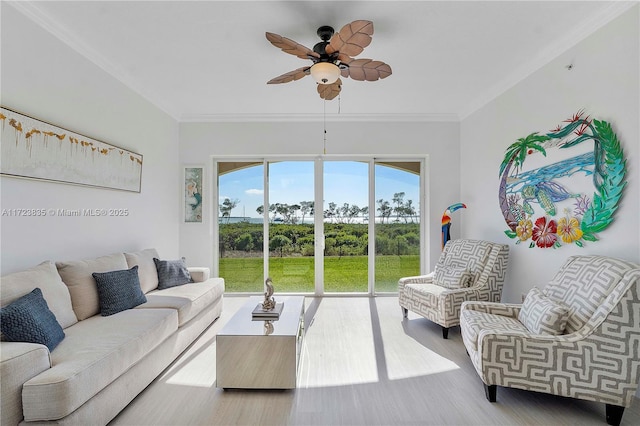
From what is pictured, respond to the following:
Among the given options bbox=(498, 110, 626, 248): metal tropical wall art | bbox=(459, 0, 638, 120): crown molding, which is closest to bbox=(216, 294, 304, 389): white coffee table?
bbox=(498, 110, 626, 248): metal tropical wall art

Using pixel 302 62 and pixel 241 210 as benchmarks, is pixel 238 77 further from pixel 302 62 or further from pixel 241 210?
pixel 241 210

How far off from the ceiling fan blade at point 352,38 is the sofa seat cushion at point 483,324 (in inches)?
82.7

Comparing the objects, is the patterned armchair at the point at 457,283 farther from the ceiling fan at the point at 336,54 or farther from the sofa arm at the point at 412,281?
the ceiling fan at the point at 336,54

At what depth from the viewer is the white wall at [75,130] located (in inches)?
88.9

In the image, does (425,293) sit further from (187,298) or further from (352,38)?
(352,38)

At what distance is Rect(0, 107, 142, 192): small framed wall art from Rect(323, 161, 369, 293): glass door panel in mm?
2726

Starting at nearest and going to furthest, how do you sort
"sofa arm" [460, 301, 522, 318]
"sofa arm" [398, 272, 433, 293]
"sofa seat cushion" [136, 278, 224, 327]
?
"sofa arm" [460, 301, 522, 318], "sofa seat cushion" [136, 278, 224, 327], "sofa arm" [398, 272, 433, 293]

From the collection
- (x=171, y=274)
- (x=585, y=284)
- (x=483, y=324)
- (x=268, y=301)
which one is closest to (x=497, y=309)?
(x=483, y=324)

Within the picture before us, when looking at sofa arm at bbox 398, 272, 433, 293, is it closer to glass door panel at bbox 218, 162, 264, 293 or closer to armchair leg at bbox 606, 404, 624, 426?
armchair leg at bbox 606, 404, 624, 426

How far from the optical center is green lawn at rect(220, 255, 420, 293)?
16.2 ft

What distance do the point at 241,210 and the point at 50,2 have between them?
3.14 m

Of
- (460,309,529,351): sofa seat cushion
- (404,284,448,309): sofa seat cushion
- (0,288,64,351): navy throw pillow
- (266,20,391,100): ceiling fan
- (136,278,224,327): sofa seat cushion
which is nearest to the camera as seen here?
(0,288,64,351): navy throw pillow

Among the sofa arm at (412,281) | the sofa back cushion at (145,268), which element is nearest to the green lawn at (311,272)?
the sofa arm at (412,281)

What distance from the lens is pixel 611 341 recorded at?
6.17ft
